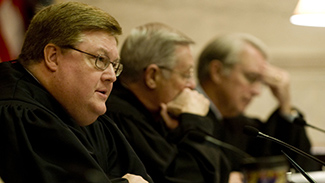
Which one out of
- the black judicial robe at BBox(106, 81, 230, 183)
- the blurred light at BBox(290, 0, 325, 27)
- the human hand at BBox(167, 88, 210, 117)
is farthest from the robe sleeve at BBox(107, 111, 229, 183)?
the blurred light at BBox(290, 0, 325, 27)

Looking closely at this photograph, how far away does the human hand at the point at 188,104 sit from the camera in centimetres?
293

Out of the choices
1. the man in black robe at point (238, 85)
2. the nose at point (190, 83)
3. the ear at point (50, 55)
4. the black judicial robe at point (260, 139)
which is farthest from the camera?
the man in black robe at point (238, 85)

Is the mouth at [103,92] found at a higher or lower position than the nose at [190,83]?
higher

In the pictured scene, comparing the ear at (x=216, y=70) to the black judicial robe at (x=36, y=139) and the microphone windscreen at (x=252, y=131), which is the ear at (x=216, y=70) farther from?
the black judicial robe at (x=36, y=139)

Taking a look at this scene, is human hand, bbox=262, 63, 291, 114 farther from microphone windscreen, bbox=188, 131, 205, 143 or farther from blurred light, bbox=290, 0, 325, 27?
microphone windscreen, bbox=188, 131, 205, 143

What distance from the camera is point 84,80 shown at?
185cm

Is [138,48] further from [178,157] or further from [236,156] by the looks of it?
[236,156]

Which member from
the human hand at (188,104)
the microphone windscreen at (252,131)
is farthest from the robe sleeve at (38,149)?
the human hand at (188,104)

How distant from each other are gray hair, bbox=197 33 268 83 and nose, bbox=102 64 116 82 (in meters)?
2.15

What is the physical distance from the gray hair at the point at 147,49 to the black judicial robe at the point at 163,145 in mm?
152

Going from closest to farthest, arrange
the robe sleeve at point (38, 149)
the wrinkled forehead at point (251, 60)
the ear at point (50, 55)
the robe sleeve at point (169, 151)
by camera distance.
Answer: the robe sleeve at point (38, 149) < the ear at point (50, 55) < the robe sleeve at point (169, 151) < the wrinkled forehead at point (251, 60)

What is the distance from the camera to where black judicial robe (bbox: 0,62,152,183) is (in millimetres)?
1571

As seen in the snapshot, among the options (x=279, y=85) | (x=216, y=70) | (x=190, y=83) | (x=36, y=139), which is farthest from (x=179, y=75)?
(x=279, y=85)

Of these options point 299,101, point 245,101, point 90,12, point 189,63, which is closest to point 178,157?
point 189,63
